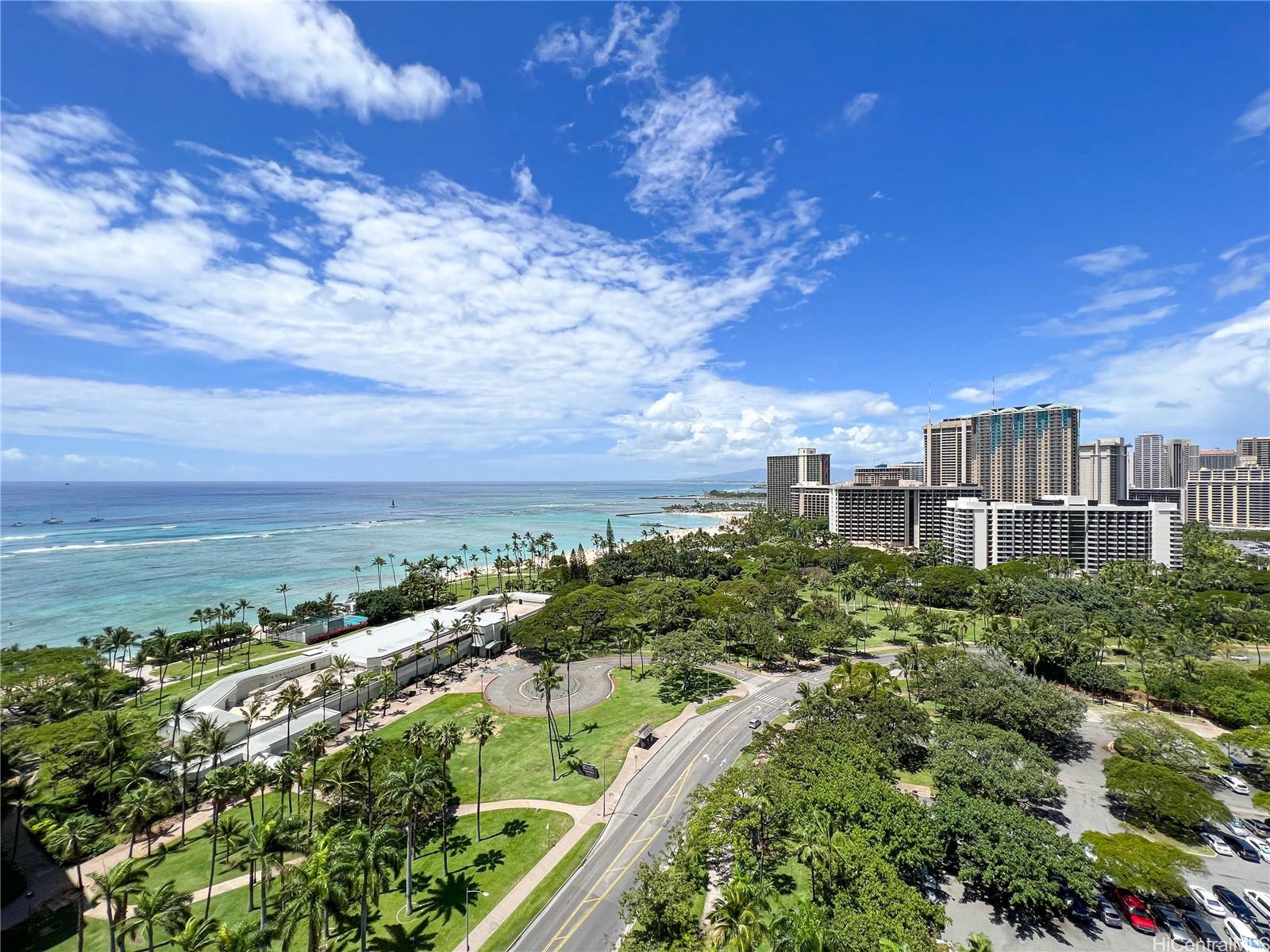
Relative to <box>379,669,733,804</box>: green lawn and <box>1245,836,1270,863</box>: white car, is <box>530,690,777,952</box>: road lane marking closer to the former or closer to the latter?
<box>379,669,733,804</box>: green lawn

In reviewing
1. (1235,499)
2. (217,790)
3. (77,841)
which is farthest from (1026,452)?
(77,841)

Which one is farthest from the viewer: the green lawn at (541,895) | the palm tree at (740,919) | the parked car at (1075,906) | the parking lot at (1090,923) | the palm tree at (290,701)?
the palm tree at (290,701)

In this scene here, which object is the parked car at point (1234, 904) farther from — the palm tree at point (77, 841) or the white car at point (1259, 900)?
the palm tree at point (77, 841)

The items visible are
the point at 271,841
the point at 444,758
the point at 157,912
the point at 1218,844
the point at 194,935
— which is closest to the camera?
the point at 194,935

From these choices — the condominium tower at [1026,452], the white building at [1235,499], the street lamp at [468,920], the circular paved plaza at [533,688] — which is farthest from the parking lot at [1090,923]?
the white building at [1235,499]

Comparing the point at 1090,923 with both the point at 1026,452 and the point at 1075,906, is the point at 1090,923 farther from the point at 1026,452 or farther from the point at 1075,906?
the point at 1026,452

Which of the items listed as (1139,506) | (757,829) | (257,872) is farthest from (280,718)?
(1139,506)

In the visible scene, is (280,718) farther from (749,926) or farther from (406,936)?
(749,926)
